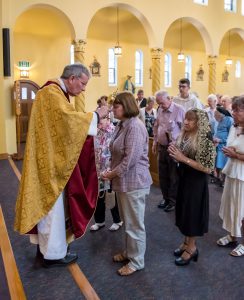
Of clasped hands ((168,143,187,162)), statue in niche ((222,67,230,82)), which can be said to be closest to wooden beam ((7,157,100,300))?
clasped hands ((168,143,187,162))

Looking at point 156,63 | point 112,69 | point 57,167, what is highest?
point 112,69

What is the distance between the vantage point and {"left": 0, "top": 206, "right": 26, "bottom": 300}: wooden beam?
2766 mm

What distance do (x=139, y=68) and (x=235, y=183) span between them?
13.0m

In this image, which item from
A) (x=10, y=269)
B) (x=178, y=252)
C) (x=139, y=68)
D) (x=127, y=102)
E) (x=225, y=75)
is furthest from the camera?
(x=225, y=75)

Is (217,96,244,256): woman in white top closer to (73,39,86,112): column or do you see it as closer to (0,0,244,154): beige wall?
(0,0,244,154): beige wall

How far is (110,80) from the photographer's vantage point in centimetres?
1500

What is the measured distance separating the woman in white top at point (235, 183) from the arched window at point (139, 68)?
12499 mm

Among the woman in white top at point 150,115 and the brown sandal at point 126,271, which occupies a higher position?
→ the woman in white top at point 150,115

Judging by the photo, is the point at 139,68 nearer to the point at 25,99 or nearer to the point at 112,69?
the point at 112,69

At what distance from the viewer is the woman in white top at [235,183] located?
3.41m

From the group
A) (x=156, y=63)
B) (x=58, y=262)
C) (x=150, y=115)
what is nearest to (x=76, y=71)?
(x=58, y=262)

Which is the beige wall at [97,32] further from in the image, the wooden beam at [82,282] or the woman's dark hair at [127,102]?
the woman's dark hair at [127,102]

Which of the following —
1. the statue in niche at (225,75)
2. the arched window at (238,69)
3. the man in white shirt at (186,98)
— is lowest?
the man in white shirt at (186,98)

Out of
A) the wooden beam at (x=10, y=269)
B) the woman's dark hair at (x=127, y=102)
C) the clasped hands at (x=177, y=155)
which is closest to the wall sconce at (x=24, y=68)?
the wooden beam at (x=10, y=269)
